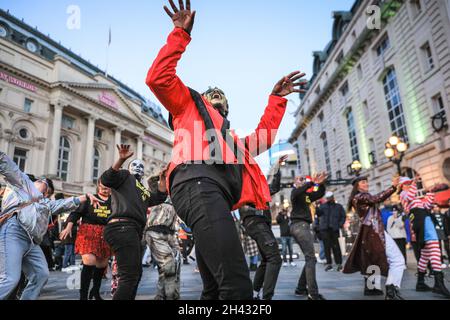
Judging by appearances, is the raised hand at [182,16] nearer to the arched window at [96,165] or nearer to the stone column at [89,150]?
the stone column at [89,150]

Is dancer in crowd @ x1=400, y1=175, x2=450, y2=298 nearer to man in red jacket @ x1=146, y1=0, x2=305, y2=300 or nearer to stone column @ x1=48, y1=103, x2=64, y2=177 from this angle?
man in red jacket @ x1=146, y1=0, x2=305, y2=300

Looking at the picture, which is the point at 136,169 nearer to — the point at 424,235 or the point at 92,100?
the point at 424,235

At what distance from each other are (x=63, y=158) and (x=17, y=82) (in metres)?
9.68

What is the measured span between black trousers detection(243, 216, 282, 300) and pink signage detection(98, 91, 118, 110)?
39.6 meters

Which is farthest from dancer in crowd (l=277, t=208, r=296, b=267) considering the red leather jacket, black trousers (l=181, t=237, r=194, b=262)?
the red leather jacket

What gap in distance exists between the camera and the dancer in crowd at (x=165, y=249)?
4.03 meters

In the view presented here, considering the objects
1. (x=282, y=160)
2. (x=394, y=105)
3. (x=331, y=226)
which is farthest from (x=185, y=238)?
(x=394, y=105)

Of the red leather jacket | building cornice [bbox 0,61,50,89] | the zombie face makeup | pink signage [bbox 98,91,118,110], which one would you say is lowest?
the red leather jacket

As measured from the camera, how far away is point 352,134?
28406mm

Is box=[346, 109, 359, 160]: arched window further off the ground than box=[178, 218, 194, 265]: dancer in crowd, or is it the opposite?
box=[346, 109, 359, 160]: arched window

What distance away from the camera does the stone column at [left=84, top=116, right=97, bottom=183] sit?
118 ft

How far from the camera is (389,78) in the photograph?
2162 centimetres
